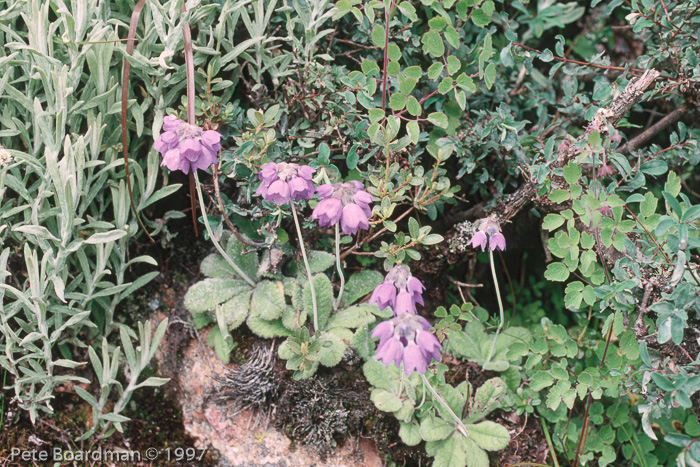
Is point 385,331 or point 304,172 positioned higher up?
point 304,172

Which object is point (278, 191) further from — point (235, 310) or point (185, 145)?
point (235, 310)

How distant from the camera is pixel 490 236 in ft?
5.70

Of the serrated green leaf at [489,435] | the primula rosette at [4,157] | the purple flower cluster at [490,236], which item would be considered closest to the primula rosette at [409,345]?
the purple flower cluster at [490,236]

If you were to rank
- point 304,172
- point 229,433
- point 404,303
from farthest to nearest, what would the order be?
point 229,433 < point 304,172 < point 404,303

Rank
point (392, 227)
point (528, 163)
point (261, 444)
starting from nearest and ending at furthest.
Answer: point (392, 227), point (261, 444), point (528, 163)

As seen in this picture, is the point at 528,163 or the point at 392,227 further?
the point at 528,163

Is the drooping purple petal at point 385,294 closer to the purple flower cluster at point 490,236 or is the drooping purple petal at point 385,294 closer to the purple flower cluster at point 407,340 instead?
the purple flower cluster at point 407,340

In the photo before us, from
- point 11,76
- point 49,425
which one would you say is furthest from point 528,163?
point 49,425

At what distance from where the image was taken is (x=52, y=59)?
5.52 ft

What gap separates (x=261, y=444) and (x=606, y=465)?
4.07ft

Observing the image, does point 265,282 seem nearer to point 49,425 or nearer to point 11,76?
point 49,425

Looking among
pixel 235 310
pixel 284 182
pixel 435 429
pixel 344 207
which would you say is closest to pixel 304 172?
pixel 284 182

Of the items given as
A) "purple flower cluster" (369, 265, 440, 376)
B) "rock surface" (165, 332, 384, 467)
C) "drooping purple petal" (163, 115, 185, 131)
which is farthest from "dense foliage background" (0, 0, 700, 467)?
"purple flower cluster" (369, 265, 440, 376)

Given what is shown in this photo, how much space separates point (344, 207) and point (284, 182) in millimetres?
194
